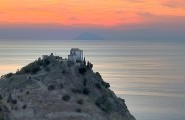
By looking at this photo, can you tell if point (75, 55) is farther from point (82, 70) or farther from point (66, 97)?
point (66, 97)

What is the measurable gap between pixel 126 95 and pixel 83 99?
65.0m

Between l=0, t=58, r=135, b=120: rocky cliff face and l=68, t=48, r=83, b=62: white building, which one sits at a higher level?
l=68, t=48, r=83, b=62: white building

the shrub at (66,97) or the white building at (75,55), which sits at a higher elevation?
the white building at (75,55)

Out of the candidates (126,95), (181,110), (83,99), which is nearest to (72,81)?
(83,99)

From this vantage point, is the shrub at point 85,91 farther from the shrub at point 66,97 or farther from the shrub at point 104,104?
the shrub at point 66,97

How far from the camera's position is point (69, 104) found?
59719 millimetres

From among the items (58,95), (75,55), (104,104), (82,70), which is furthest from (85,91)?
(75,55)

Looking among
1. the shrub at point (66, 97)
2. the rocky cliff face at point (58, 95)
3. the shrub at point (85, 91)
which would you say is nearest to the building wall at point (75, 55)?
the rocky cliff face at point (58, 95)

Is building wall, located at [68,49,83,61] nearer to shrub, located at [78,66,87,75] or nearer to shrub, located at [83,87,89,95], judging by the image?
shrub, located at [78,66,87,75]

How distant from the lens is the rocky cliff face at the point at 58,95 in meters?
58.0

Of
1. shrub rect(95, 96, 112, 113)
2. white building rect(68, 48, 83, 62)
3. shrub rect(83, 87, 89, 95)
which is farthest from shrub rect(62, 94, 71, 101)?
white building rect(68, 48, 83, 62)

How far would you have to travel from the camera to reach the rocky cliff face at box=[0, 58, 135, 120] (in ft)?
190

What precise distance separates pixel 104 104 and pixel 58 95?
6.48 m

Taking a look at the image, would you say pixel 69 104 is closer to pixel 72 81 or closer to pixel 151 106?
pixel 72 81
